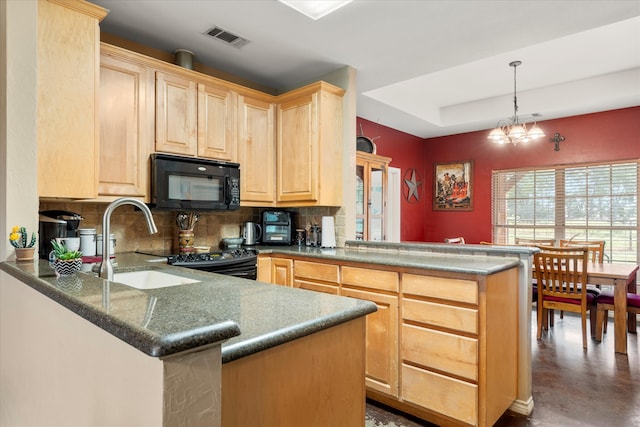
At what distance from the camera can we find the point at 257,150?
3.40 meters

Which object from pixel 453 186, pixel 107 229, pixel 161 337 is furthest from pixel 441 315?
pixel 453 186

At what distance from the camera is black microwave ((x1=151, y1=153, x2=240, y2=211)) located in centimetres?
269

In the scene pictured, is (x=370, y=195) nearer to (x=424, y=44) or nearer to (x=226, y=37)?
(x=424, y=44)

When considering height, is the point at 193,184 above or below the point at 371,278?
above

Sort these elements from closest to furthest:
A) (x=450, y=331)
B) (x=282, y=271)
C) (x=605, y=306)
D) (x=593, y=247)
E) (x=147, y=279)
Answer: (x=147, y=279) < (x=450, y=331) < (x=282, y=271) < (x=605, y=306) < (x=593, y=247)

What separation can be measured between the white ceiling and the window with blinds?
82cm


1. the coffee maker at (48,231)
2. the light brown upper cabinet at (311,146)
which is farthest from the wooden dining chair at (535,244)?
the coffee maker at (48,231)

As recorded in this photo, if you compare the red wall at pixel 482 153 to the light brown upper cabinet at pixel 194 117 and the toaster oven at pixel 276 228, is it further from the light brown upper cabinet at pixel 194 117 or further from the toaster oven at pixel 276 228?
the light brown upper cabinet at pixel 194 117

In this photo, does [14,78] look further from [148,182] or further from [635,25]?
[635,25]

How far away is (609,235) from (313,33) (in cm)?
447

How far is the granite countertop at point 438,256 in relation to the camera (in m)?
2.13

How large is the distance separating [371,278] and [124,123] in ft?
6.45

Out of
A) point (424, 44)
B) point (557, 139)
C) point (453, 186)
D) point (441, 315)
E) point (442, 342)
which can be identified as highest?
point (424, 44)

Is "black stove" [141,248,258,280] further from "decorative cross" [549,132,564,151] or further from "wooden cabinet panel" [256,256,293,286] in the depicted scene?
"decorative cross" [549,132,564,151]
